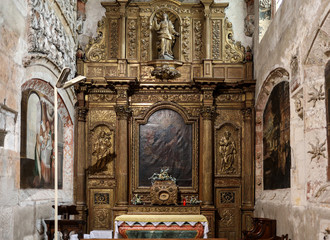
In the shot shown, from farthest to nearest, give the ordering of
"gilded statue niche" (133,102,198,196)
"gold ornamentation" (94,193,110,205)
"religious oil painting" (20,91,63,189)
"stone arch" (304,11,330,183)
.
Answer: "gilded statue niche" (133,102,198,196) < "gold ornamentation" (94,193,110,205) < "religious oil painting" (20,91,63,189) < "stone arch" (304,11,330,183)

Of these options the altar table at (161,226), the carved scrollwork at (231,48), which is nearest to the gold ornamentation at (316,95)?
the altar table at (161,226)

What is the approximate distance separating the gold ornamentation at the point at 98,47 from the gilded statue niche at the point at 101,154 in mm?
2138

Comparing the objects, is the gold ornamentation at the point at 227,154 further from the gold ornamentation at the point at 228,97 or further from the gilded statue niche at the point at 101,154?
the gilded statue niche at the point at 101,154

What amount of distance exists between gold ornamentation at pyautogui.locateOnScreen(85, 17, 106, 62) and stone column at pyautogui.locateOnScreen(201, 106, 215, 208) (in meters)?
3.43

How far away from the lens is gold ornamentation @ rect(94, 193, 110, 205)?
49.1 feet

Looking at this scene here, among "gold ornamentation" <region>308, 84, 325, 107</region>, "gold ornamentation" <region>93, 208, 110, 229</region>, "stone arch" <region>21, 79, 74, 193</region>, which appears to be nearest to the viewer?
"gold ornamentation" <region>308, 84, 325, 107</region>

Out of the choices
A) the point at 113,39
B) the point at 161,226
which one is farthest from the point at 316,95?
the point at 113,39

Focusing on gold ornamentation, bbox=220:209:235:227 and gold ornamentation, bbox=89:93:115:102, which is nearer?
gold ornamentation, bbox=220:209:235:227

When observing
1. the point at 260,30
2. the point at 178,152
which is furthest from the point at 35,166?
the point at 260,30

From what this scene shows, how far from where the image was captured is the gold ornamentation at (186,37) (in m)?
15.7

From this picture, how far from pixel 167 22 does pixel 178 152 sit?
382cm

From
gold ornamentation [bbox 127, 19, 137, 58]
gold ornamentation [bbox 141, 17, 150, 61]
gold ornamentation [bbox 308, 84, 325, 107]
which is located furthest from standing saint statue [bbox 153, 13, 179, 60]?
gold ornamentation [bbox 308, 84, 325, 107]

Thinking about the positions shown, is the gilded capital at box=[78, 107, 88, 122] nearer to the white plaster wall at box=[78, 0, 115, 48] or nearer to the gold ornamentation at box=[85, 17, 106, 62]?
the gold ornamentation at box=[85, 17, 106, 62]

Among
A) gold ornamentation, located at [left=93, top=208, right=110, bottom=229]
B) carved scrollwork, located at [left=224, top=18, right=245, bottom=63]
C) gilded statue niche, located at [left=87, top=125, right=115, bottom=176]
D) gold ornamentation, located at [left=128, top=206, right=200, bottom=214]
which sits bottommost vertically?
gold ornamentation, located at [left=93, top=208, right=110, bottom=229]
